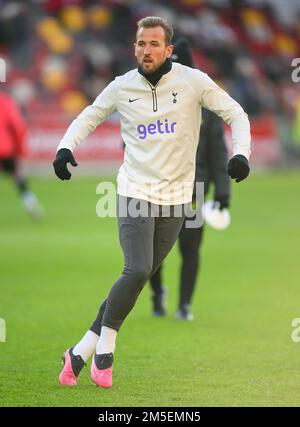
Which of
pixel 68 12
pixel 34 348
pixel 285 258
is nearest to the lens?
pixel 34 348

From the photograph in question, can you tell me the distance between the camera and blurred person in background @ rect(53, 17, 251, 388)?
24.1 feet

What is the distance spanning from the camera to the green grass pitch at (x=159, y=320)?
740 centimetres

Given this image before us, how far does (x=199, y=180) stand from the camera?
34.2 ft

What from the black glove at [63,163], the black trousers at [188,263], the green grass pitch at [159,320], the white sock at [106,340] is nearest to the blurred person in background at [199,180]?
the black trousers at [188,263]

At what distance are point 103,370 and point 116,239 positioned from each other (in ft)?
33.8

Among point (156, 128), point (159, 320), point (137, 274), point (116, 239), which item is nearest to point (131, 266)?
point (137, 274)

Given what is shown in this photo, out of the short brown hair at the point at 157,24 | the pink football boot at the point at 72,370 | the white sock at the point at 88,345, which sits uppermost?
the short brown hair at the point at 157,24

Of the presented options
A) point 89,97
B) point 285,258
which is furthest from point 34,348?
point 89,97

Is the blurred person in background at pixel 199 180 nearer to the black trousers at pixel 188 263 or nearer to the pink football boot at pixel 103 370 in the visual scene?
the black trousers at pixel 188 263

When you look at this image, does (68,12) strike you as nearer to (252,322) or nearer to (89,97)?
(89,97)

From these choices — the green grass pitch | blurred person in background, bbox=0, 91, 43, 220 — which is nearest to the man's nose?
the green grass pitch

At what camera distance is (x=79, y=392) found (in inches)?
289

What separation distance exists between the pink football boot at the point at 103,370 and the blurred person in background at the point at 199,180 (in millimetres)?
3211
